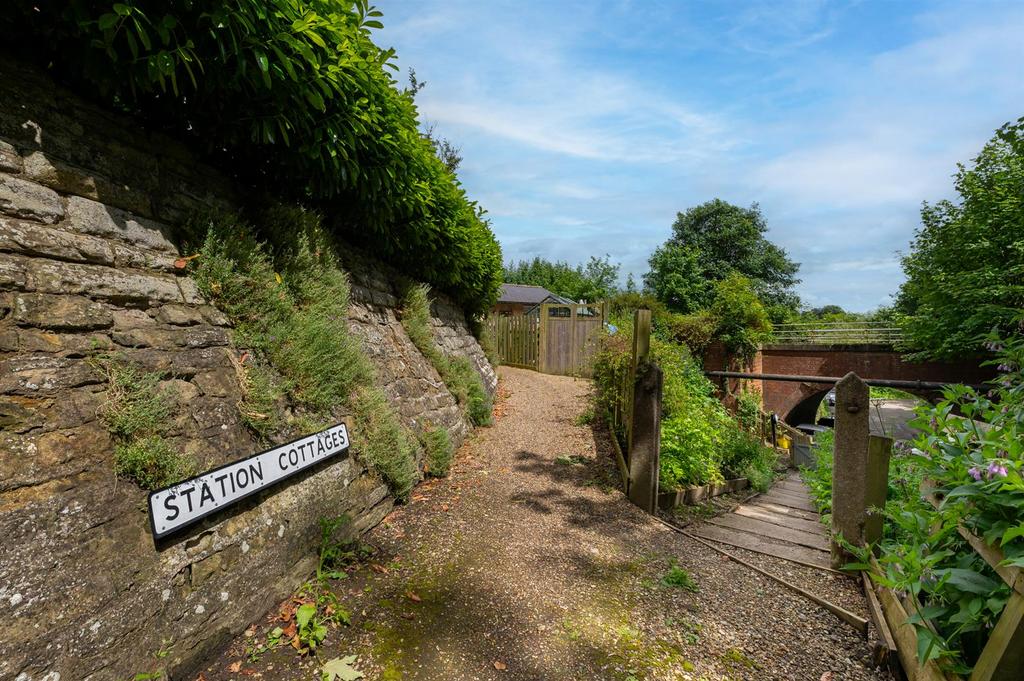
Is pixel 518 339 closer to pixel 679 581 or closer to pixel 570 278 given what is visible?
pixel 679 581

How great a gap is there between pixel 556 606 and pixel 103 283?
3184 millimetres

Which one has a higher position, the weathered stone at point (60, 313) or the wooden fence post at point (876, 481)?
the weathered stone at point (60, 313)

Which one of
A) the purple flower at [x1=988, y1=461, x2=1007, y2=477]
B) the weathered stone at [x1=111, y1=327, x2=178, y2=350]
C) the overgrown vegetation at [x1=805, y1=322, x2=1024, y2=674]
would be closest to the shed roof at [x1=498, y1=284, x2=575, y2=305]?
the weathered stone at [x1=111, y1=327, x2=178, y2=350]

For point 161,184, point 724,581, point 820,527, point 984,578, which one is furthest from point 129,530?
point 820,527

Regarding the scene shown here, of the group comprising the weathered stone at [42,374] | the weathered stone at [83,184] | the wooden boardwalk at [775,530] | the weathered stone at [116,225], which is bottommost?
the wooden boardwalk at [775,530]

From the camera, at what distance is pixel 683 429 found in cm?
533

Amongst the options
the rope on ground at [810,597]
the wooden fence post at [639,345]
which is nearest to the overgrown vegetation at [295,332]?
the wooden fence post at [639,345]

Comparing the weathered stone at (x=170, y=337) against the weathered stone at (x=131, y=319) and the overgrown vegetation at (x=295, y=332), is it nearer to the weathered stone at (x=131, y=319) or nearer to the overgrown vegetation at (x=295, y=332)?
the weathered stone at (x=131, y=319)

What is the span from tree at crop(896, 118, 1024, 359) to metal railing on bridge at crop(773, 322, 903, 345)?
6.81ft

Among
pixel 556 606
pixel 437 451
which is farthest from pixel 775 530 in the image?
pixel 437 451

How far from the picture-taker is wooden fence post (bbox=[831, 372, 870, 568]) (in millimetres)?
3559

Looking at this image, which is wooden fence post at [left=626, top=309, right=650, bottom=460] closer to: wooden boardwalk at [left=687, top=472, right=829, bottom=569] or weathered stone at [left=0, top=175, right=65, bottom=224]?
wooden boardwalk at [left=687, top=472, right=829, bottom=569]

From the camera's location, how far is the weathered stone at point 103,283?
78.5 inches

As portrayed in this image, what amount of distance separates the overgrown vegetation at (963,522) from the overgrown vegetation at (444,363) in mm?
4913
